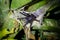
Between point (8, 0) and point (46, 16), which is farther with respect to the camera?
point (8, 0)

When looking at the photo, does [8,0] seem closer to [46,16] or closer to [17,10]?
[17,10]

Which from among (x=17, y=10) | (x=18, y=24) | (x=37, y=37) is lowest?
(x=37, y=37)

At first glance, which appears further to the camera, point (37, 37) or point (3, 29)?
point (3, 29)

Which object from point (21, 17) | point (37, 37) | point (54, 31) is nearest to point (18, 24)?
point (21, 17)

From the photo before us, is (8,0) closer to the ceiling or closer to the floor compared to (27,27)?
closer to the ceiling

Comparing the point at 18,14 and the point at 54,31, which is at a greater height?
the point at 18,14

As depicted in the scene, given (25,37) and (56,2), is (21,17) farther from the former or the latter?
(56,2)

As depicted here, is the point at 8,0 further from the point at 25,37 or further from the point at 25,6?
the point at 25,37

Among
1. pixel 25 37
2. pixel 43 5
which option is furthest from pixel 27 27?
pixel 43 5
